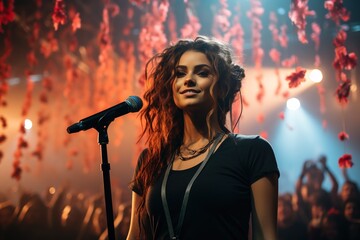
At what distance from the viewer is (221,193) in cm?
136

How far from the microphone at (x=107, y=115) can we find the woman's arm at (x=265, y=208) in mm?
487

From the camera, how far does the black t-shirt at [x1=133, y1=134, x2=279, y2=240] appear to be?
135 centimetres

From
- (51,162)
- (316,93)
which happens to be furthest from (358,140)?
(51,162)

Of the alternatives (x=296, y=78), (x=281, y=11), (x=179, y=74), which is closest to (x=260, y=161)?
(x=179, y=74)

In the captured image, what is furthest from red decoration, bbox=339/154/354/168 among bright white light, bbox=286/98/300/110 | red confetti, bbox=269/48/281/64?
bright white light, bbox=286/98/300/110

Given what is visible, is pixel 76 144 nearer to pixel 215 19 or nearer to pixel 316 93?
pixel 215 19

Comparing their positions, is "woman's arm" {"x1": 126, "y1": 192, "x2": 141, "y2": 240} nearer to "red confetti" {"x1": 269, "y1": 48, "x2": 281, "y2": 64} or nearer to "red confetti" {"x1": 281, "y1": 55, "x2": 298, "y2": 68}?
"red confetti" {"x1": 281, "y1": 55, "x2": 298, "y2": 68}

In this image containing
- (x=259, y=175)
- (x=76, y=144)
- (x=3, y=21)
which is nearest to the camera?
(x=259, y=175)

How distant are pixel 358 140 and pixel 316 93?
90 centimetres

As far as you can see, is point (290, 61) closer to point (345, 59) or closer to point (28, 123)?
point (345, 59)

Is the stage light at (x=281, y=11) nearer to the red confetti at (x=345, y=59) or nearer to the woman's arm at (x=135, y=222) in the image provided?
the red confetti at (x=345, y=59)

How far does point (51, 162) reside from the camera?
6672 mm

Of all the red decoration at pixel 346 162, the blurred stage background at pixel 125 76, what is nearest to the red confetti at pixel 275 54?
the blurred stage background at pixel 125 76

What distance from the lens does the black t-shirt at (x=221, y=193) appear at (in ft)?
4.43
